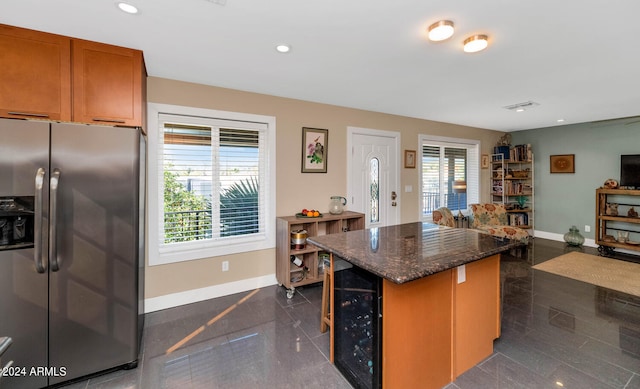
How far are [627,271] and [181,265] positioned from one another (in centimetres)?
588

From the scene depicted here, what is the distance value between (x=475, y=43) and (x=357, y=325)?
223 centimetres

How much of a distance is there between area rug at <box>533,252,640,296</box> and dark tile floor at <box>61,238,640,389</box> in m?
0.34

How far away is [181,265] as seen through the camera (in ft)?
9.84

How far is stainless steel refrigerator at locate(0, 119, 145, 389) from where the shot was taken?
5.63 feet

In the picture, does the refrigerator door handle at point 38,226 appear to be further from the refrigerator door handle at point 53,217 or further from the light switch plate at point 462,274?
the light switch plate at point 462,274

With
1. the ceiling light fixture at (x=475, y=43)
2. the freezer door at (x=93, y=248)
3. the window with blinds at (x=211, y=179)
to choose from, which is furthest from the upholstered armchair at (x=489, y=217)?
the freezer door at (x=93, y=248)

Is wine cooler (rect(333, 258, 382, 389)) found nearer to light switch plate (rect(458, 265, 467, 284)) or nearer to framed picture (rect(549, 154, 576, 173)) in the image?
light switch plate (rect(458, 265, 467, 284))

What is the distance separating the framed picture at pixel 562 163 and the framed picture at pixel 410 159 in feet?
11.0

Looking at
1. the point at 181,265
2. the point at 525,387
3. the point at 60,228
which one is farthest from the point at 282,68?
the point at 525,387

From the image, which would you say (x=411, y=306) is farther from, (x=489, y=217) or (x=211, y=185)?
(x=489, y=217)

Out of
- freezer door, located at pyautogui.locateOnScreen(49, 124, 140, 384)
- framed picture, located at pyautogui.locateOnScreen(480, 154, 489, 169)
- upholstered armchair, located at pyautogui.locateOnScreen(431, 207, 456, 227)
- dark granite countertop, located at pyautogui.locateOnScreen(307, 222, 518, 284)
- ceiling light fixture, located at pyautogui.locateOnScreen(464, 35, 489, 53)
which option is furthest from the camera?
framed picture, located at pyautogui.locateOnScreen(480, 154, 489, 169)

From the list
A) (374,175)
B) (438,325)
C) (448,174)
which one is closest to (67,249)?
(438,325)

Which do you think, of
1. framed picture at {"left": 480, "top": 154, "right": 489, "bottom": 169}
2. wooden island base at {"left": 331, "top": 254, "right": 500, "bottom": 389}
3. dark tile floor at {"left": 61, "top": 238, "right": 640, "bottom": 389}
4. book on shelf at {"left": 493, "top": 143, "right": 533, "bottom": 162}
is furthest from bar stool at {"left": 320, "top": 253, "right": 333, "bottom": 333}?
book on shelf at {"left": 493, "top": 143, "right": 533, "bottom": 162}

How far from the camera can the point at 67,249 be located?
1842mm
